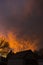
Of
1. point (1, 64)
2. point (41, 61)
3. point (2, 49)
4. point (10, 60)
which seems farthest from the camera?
point (2, 49)

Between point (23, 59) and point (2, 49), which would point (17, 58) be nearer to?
point (23, 59)

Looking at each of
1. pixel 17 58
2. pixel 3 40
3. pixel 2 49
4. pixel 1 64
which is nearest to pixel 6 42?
pixel 3 40

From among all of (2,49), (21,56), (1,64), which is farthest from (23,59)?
(2,49)

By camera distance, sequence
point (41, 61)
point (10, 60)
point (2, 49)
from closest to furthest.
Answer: point (41, 61), point (10, 60), point (2, 49)

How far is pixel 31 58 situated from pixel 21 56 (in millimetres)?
1621

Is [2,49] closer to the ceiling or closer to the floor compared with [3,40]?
closer to the floor

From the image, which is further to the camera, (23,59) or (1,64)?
(1,64)

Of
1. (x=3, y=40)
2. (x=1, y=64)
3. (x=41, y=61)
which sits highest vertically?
(x=3, y=40)

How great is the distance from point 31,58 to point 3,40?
2531 cm

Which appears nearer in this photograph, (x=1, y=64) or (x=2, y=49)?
(x=1, y=64)

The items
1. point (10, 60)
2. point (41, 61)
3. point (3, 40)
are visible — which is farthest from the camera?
point (3, 40)

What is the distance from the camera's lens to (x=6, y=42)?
57719mm

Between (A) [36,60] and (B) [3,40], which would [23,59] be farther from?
(B) [3,40]

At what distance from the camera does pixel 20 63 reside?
31.3m
